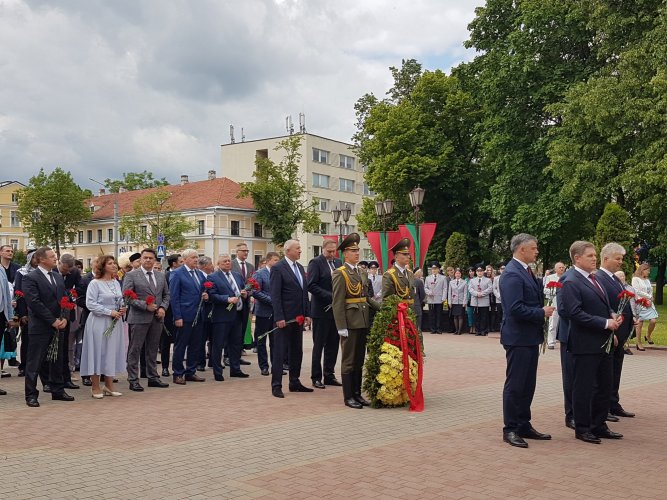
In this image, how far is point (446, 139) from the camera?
39969 millimetres

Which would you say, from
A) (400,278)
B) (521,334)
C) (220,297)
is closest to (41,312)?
(220,297)

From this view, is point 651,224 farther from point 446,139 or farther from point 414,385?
point 414,385

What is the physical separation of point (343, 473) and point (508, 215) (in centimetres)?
2902

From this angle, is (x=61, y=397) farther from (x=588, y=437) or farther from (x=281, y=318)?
(x=588, y=437)

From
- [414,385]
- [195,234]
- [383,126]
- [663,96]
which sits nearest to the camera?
[414,385]

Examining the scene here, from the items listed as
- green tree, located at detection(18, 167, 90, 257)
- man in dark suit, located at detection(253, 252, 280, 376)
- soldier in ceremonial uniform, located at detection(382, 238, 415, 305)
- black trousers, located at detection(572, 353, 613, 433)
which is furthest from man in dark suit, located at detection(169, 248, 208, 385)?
green tree, located at detection(18, 167, 90, 257)

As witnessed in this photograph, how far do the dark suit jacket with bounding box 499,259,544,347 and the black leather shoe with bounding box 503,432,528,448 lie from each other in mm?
910

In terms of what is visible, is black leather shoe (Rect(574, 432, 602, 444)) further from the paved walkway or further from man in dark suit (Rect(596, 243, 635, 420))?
man in dark suit (Rect(596, 243, 635, 420))

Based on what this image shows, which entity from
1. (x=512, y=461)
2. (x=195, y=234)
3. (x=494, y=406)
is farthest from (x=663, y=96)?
(x=195, y=234)

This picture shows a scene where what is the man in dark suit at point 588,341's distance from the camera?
7.38m

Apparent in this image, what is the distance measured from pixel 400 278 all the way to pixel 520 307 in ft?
8.48

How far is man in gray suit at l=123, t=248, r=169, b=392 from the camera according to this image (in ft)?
35.8

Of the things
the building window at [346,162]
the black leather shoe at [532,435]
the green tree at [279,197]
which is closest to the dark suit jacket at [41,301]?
the black leather shoe at [532,435]

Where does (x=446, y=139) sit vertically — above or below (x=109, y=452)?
above
